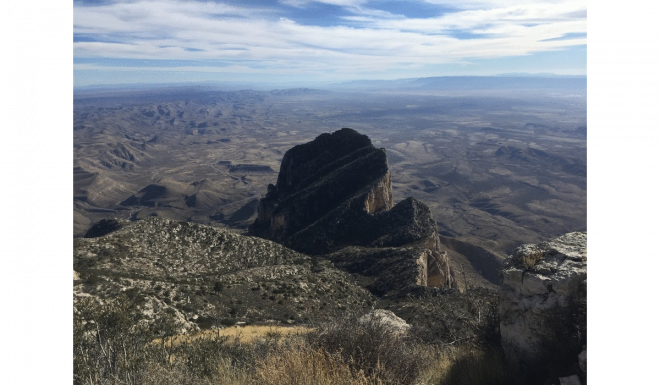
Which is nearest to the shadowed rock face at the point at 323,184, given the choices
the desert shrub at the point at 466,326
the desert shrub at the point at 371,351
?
the desert shrub at the point at 466,326

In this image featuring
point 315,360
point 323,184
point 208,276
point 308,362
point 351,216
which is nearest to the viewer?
point 308,362

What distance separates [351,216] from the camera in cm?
4162

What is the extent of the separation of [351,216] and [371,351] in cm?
3527

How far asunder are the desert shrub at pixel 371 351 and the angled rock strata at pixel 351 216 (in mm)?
22304

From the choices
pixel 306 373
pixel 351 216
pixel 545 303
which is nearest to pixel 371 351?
pixel 306 373

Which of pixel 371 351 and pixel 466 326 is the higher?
pixel 371 351

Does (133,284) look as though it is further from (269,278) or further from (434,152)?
(434,152)

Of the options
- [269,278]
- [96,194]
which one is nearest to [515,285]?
[269,278]

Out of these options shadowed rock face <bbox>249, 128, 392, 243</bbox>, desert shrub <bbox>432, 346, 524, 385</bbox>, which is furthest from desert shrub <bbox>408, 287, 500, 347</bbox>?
shadowed rock face <bbox>249, 128, 392, 243</bbox>

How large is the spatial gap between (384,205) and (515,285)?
3955 cm

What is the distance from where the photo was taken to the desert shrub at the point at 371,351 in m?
5.96

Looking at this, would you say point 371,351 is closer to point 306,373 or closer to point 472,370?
point 306,373

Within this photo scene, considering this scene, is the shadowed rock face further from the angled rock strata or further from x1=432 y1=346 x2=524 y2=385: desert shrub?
x1=432 y1=346 x2=524 y2=385: desert shrub
